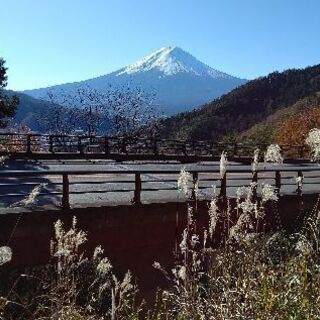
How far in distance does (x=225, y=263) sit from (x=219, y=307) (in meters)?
0.71

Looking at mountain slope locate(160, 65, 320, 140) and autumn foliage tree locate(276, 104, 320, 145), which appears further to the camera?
mountain slope locate(160, 65, 320, 140)

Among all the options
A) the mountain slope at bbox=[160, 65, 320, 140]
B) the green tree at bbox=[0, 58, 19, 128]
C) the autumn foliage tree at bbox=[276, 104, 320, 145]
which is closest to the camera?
the green tree at bbox=[0, 58, 19, 128]

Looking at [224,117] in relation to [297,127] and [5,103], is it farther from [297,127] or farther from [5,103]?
[5,103]

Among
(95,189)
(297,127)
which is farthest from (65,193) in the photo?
(297,127)

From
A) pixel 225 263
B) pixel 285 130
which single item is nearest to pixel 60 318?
pixel 225 263

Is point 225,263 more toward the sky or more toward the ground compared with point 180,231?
more toward the sky

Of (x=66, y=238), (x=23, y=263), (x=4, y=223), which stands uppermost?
(x=66, y=238)

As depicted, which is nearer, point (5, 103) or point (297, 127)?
point (5, 103)

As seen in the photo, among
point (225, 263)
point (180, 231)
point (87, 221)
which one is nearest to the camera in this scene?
point (225, 263)

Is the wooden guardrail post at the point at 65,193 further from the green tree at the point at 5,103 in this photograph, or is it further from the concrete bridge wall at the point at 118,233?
the green tree at the point at 5,103

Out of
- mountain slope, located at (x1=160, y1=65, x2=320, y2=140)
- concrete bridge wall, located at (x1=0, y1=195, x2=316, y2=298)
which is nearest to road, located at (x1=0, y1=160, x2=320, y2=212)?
concrete bridge wall, located at (x1=0, y1=195, x2=316, y2=298)

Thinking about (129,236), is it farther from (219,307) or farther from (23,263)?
(219,307)

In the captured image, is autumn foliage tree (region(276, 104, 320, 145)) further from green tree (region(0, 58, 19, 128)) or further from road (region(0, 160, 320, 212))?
road (region(0, 160, 320, 212))

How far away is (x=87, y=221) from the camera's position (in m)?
11.3
